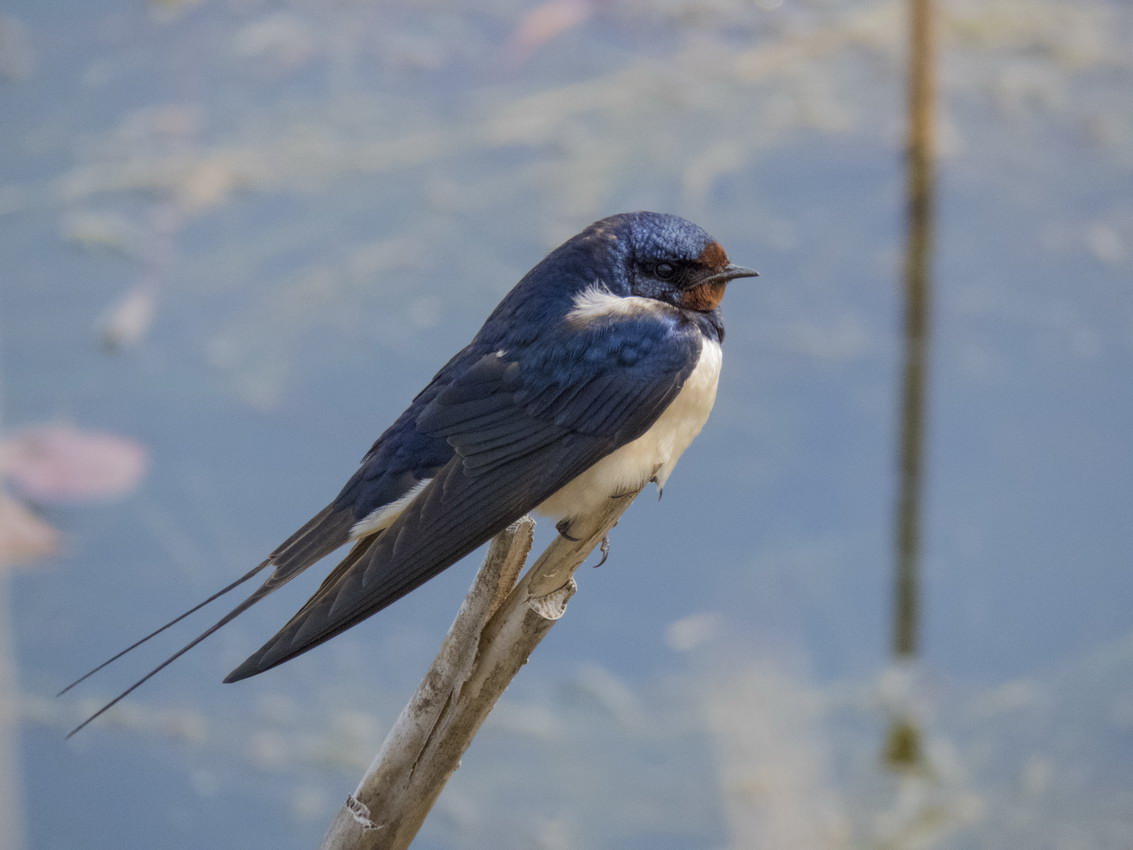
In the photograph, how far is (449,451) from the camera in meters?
1.40

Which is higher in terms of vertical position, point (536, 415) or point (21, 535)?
point (21, 535)

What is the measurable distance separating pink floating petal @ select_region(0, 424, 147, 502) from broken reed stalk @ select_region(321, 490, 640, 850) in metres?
1.71

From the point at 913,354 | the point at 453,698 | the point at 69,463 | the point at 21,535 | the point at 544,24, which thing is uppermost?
the point at 544,24

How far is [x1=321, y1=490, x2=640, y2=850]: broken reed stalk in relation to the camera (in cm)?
127

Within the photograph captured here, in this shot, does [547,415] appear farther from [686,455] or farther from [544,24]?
[544,24]

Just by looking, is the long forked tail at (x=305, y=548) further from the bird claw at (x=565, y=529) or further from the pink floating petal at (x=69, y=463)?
the pink floating petal at (x=69, y=463)

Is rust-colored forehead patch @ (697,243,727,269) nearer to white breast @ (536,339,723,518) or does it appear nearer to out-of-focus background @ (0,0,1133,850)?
white breast @ (536,339,723,518)

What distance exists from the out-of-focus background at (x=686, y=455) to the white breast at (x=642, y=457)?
109 centimetres

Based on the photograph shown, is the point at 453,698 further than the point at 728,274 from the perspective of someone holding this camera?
No

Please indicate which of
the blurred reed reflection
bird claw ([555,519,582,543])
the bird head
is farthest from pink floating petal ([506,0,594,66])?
bird claw ([555,519,582,543])

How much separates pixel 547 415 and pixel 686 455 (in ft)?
4.89

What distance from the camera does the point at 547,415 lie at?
140 cm

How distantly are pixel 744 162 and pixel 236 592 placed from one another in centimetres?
150

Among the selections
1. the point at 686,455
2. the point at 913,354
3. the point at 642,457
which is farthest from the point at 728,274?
the point at 913,354
